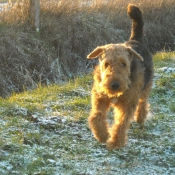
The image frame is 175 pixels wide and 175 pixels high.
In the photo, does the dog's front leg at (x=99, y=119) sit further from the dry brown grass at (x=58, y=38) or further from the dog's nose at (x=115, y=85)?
the dry brown grass at (x=58, y=38)

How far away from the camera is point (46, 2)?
29.8 feet

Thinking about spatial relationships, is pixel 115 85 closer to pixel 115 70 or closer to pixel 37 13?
→ pixel 115 70

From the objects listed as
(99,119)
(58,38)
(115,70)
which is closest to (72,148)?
(99,119)

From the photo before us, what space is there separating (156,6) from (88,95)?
22.9 ft

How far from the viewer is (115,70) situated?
3590 mm

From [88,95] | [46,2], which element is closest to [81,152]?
[88,95]

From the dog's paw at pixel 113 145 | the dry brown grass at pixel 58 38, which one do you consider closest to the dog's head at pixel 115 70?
the dog's paw at pixel 113 145

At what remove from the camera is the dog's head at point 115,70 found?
351 cm

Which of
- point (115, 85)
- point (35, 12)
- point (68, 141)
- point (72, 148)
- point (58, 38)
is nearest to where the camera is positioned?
point (115, 85)

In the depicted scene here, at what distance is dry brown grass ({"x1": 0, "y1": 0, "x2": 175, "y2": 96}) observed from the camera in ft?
24.3

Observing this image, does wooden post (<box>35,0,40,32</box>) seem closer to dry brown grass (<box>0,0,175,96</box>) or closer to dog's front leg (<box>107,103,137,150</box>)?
dry brown grass (<box>0,0,175,96</box>)

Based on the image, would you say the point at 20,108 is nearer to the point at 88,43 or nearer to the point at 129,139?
the point at 129,139

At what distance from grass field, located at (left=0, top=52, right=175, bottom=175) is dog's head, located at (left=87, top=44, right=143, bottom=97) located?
0.63 meters

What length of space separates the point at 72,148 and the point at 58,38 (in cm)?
525
